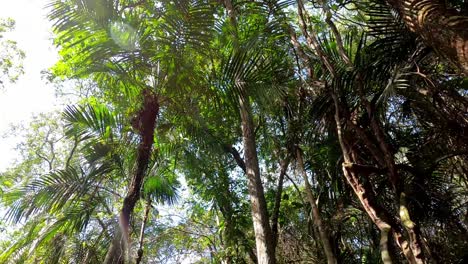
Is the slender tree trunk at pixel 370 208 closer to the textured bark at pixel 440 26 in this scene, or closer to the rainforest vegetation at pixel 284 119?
the rainforest vegetation at pixel 284 119

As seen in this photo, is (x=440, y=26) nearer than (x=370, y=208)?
Yes

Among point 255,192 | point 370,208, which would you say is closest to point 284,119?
point 255,192

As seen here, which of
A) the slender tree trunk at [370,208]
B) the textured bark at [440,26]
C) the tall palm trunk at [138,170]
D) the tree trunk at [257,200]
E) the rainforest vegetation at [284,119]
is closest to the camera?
the textured bark at [440,26]

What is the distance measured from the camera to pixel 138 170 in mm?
3805

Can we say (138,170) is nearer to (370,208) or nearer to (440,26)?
(370,208)

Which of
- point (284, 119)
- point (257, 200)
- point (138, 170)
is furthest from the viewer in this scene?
point (284, 119)

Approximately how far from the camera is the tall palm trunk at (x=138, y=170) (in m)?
3.71

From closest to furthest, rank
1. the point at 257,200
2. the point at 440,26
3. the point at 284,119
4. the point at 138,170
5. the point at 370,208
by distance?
the point at 440,26 < the point at 370,208 < the point at 138,170 < the point at 257,200 < the point at 284,119

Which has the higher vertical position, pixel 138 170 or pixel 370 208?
pixel 138 170

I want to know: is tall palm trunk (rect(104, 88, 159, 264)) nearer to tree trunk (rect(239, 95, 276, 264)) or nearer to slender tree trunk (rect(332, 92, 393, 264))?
tree trunk (rect(239, 95, 276, 264))

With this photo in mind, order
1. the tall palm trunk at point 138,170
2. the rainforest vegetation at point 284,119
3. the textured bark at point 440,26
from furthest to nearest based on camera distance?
1. the tall palm trunk at point 138,170
2. the rainforest vegetation at point 284,119
3. the textured bark at point 440,26

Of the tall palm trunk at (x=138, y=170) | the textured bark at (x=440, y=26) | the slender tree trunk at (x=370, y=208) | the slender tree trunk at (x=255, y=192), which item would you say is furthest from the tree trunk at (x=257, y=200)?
the textured bark at (x=440, y=26)

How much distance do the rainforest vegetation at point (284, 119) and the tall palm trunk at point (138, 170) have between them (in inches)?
0.6

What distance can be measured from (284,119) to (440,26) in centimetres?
405
